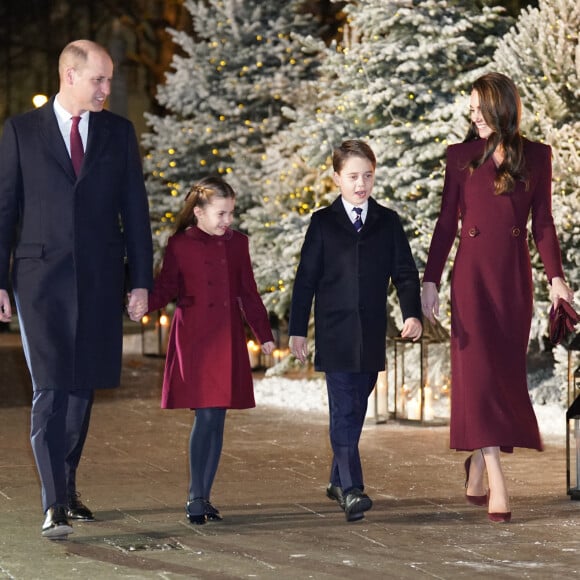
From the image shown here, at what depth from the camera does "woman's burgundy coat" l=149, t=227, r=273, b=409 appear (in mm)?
7594

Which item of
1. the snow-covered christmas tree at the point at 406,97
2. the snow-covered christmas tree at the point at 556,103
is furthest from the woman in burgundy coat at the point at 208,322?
the snow-covered christmas tree at the point at 406,97

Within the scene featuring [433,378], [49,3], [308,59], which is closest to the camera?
[433,378]

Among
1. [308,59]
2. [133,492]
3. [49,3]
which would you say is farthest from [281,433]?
[49,3]

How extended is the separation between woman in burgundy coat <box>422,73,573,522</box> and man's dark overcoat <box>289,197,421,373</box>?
232 millimetres

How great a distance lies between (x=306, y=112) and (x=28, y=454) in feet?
21.3

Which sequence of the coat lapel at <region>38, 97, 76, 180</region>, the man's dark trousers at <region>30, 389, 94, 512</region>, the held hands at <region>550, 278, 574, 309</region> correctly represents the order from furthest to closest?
the held hands at <region>550, 278, 574, 309</region> < the coat lapel at <region>38, 97, 76, 180</region> < the man's dark trousers at <region>30, 389, 94, 512</region>

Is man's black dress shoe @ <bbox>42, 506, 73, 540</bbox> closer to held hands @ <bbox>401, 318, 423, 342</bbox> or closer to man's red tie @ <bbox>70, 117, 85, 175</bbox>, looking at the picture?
man's red tie @ <bbox>70, 117, 85, 175</bbox>

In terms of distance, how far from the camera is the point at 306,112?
51.6 feet

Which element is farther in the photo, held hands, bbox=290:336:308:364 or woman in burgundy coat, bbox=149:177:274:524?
held hands, bbox=290:336:308:364

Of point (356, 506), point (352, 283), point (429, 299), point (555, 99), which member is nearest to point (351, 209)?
point (352, 283)

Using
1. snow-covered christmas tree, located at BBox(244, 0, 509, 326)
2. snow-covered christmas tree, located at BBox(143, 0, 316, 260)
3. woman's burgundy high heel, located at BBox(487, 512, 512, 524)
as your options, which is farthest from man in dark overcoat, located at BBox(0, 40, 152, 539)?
snow-covered christmas tree, located at BBox(143, 0, 316, 260)

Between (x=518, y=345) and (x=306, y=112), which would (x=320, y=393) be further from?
(x=518, y=345)

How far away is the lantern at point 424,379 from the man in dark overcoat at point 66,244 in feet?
16.1

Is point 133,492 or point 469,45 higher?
point 469,45
